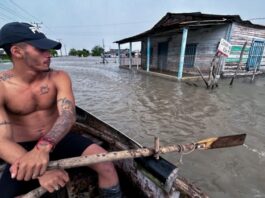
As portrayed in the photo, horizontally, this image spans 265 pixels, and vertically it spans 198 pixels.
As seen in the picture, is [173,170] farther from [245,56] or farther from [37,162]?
[245,56]

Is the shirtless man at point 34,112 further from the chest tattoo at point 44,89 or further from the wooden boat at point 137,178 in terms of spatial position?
the wooden boat at point 137,178

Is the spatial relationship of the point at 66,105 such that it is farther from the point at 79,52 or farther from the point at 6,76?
the point at 79,52

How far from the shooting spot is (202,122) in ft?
16.8

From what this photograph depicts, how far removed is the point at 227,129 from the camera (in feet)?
15.4

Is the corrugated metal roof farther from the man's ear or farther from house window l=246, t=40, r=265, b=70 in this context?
the man's ear

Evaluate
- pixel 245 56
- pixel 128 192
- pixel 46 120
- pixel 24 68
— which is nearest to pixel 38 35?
pixel 24 68

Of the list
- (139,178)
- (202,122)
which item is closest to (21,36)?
A: (139,178)

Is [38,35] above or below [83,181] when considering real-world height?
above

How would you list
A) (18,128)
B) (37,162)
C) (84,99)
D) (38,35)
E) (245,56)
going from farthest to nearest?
(245,56)
(84,99)
(18,128)
(38,35)
(37,162)

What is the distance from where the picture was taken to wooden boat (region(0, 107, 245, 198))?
1.63 meters

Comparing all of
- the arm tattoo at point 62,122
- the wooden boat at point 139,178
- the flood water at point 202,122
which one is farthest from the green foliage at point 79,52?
the arm tattoo at point 62,122

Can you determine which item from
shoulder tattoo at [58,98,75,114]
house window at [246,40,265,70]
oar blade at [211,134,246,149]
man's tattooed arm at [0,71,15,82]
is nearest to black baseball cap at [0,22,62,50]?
man's tattooed arm at [0,71,15,82]

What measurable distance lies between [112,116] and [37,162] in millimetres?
4340

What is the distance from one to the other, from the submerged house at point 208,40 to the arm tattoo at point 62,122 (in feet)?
28.5
